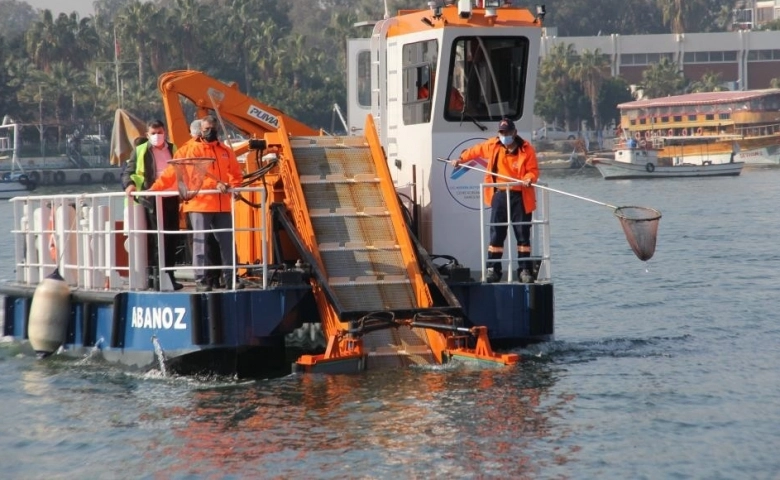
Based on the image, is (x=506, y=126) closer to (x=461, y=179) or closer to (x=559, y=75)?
(x=461, y=179)

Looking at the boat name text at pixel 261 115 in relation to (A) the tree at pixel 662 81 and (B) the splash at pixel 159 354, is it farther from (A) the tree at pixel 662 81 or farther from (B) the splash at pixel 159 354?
(A) the tree at pixel 662 81

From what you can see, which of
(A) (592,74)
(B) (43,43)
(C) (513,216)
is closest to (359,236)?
(C) (513,216)

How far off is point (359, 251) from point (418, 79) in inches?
86.1

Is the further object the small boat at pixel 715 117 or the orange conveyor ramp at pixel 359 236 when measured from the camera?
the small boat at pixel 715 117

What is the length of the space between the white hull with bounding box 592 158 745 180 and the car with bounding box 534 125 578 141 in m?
27.6

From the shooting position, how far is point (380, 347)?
1381cm

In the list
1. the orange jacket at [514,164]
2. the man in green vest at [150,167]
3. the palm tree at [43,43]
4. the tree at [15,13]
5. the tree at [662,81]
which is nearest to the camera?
the orange jacket at [514,164]

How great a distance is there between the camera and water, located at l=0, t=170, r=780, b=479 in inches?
430

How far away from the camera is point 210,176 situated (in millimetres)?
13758

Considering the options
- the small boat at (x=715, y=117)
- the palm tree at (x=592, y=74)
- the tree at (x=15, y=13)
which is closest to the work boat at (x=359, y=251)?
the small boat at (x=715, y=117)

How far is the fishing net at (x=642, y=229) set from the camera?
13.9 meters

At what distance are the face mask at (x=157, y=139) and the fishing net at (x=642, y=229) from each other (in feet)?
15.6

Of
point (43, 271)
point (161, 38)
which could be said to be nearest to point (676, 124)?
point (161, 38)

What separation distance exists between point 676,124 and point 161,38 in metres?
35.3
